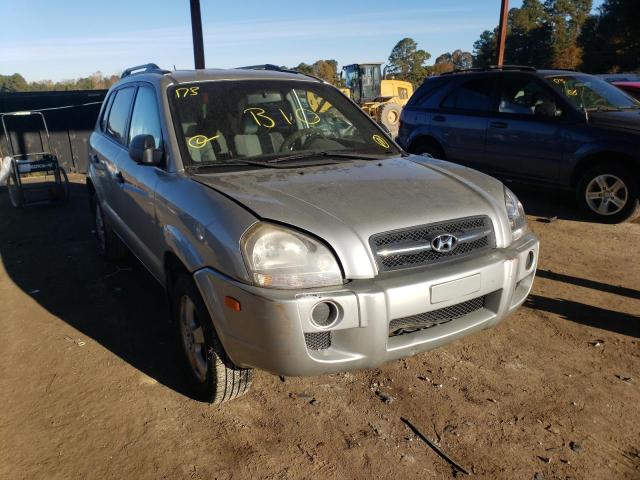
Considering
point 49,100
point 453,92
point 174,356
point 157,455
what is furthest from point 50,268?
point 49,100

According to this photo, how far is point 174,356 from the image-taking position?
11.5 feet

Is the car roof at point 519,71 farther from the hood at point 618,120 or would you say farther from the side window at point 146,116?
the side window at point 146,116

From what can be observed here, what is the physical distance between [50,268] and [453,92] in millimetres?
5778

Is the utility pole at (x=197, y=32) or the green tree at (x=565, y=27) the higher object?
the green tree at (x=565, y=27)

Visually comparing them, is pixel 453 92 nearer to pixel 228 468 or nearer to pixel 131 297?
pixel 131 297

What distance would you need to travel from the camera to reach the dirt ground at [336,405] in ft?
8.15

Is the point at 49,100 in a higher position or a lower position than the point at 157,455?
higher

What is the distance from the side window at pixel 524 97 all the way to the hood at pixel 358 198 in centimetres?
406

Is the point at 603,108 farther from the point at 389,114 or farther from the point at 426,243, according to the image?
the point at 389,114

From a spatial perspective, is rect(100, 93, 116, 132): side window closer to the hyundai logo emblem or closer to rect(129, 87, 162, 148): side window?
rect(129, 87, 162, 148): side window

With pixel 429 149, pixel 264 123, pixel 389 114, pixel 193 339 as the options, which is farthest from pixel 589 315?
pixel 389 114

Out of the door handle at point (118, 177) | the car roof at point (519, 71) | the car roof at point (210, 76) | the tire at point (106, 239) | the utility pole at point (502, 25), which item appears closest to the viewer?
the car roof at point (210, 76)

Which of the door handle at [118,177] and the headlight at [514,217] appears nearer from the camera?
the headlight at [514,217]

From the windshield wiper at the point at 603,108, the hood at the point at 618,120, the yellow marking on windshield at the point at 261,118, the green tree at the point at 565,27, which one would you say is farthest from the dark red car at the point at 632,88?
the green tree at the point at 565,27
